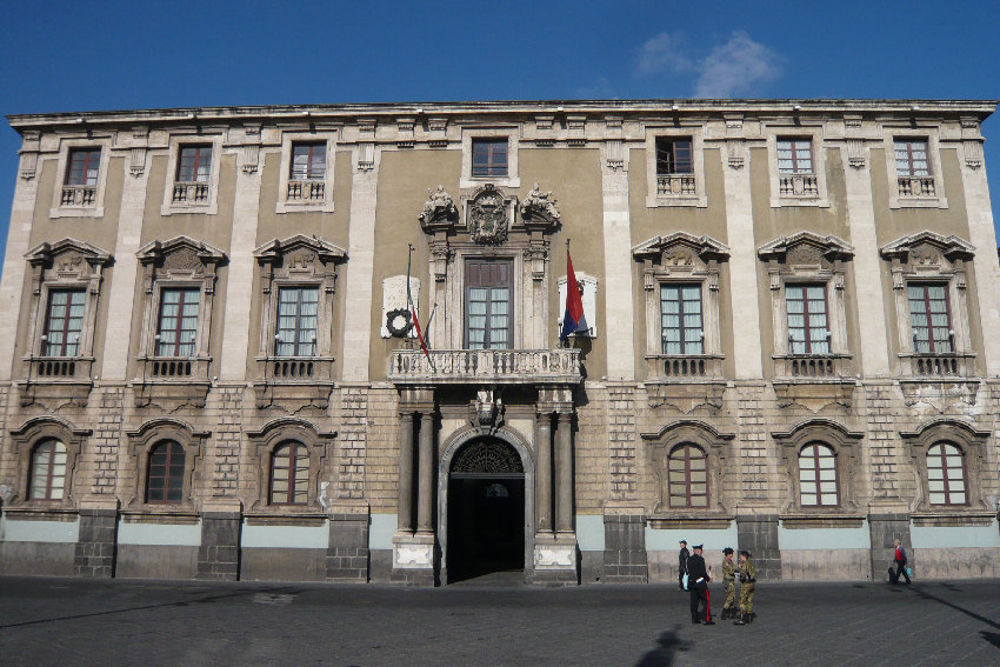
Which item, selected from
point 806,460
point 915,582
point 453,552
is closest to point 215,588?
point 453,552

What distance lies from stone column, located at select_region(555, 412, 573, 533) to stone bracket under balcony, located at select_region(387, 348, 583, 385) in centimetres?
130

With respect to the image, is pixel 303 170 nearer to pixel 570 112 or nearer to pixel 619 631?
pixel 570 112

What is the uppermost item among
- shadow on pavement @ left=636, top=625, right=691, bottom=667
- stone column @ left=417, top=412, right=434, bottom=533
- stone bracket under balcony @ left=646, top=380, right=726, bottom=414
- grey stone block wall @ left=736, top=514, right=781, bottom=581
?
stone bracket under balcony @ left=646, top=380, right=726, bottom=414

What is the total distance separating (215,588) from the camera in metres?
21.0

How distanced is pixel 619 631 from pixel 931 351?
48.8 feet

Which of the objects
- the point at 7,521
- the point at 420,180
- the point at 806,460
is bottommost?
the point at 7,521

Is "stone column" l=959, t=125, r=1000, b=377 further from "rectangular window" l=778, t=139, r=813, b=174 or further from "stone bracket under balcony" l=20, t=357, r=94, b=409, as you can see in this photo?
"stone bracket under balcony" l=20, t=357, r=94, b=409

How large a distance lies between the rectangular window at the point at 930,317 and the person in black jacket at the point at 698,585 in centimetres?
1248

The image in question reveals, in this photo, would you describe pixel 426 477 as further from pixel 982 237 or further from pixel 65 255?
pixel 982 237

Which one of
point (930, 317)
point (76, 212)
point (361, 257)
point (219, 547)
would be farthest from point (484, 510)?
point (76, 212)

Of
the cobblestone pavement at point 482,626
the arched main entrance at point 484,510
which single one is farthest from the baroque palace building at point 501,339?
the cobblestone pavement at point 482,626

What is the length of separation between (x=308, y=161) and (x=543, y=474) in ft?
41.1

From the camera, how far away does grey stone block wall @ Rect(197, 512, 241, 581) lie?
22469 millimetres

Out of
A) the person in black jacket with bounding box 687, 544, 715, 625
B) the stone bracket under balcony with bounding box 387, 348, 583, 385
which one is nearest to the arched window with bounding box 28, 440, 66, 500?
the stone bracket under balcony with bounding box 387, 348, 583, 385
